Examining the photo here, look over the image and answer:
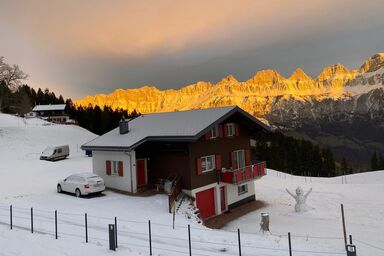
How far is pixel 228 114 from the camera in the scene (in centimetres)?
2595

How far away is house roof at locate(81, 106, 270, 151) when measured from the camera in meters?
24.3

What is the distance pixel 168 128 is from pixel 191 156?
11.4 feet

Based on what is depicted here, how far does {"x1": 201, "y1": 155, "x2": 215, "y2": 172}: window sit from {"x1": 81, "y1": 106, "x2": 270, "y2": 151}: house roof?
280 centimetres

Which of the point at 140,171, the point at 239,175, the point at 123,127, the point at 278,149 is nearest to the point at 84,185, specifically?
the point at 140,171

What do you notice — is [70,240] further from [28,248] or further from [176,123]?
[176,123]

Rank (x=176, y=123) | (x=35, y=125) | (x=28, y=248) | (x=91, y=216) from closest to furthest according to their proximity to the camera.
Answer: (x=28, y=248), (x=91, y=216), (x=176, y=123), (x=35, y=125)

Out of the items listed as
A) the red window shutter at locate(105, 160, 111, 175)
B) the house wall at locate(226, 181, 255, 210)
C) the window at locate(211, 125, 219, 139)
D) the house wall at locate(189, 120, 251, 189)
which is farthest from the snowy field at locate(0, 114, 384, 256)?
the window at locate(211, 125, 219, 139)

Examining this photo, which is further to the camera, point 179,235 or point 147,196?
point 147,196

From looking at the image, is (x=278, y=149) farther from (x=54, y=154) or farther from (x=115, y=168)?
(x=115, y=168)

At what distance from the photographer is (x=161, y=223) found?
18.9 metres

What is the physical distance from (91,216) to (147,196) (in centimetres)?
569

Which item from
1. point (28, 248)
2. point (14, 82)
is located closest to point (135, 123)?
point (28, 248)

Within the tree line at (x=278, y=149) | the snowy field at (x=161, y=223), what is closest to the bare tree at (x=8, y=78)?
the tree line at (x=278, y=149)

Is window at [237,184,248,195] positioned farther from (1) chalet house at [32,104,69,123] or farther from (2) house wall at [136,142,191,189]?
(1) chalet house at [32,104,69,123]
